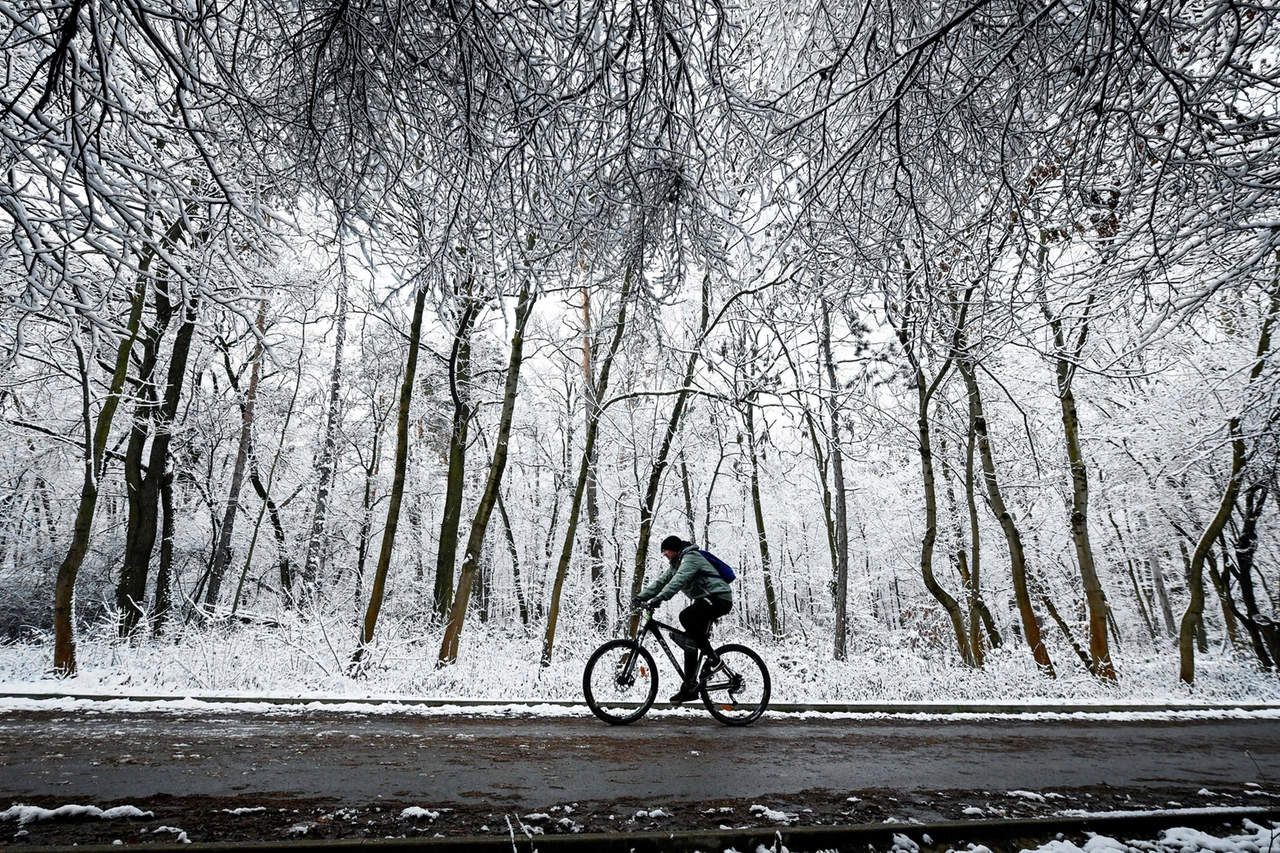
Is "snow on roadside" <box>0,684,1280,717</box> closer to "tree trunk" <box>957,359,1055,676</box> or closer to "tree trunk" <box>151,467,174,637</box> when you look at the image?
"tree trunk" <box>957,359,1055,676</box>

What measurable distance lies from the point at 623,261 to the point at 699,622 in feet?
13.1

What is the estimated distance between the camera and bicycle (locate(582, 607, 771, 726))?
6.27 m

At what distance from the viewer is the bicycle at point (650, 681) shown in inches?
247

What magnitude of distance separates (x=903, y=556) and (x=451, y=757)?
3154cm

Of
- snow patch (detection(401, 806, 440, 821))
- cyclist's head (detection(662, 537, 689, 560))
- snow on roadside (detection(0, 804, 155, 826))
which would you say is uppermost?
cyclist's head (detection(662, 537, 689, 560))

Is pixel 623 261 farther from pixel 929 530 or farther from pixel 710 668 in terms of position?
pixel 929 530

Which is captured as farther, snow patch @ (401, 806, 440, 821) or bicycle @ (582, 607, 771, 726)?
bicycle @ (582, 607, 771, 726)

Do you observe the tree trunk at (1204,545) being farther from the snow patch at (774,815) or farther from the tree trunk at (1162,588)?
the tree trunk at (1162,588)

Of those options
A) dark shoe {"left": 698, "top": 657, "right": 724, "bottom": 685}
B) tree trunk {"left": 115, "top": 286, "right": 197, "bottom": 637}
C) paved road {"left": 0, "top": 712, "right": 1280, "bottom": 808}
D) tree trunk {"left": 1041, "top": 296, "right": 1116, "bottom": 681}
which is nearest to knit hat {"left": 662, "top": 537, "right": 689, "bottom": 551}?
dark shoe {"left": 698, "top": 657, "right": 724, "bottom": 685}

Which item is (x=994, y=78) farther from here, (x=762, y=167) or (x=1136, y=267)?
(x=1136, y=267)

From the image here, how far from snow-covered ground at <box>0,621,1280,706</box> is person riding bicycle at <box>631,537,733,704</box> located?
7.60 feet

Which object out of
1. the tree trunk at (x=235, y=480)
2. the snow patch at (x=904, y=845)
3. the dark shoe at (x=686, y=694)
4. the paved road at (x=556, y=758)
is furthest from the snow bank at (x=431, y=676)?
the snow patch at (x=904, y=845)

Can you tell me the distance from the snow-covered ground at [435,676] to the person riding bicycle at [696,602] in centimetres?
232

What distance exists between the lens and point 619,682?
21.4 ft
